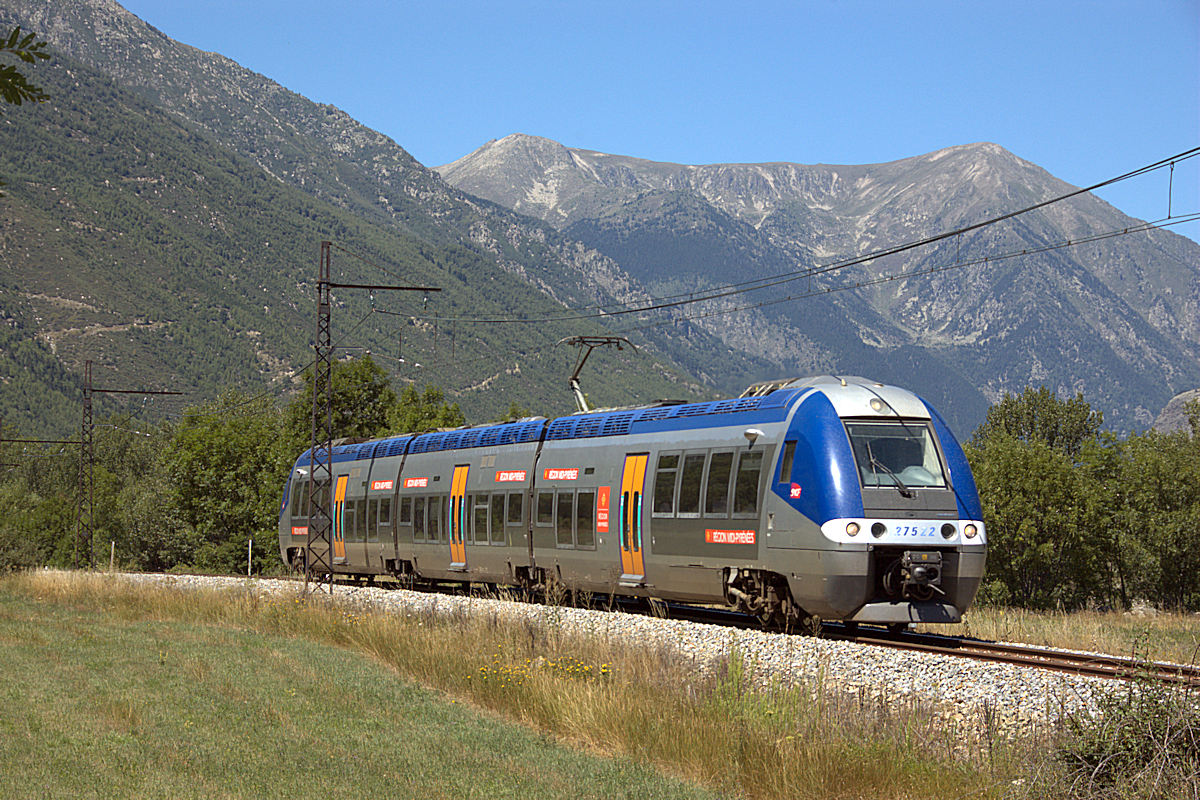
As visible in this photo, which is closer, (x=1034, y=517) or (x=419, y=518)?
(x=419, y=518)

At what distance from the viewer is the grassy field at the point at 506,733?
10.1 metres

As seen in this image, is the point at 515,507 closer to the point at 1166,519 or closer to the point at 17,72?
the point at 17,72

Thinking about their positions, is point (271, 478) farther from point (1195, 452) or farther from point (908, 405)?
point (908, 405)

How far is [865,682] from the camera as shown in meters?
14.2

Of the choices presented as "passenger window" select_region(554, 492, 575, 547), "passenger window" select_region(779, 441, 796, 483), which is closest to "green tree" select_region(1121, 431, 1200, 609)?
"passenger window" select_region(554, 492, 575, 547)

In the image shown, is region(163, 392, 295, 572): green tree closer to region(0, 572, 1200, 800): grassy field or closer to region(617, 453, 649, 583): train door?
region(617, 453, 649, 583): train door

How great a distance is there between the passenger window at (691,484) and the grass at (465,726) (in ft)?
9.59

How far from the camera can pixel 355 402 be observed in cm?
8612

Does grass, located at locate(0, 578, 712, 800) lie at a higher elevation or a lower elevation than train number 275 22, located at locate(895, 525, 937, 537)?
lower

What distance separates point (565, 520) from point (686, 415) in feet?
14.3

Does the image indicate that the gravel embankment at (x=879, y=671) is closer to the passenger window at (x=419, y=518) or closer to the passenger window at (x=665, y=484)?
the passenger window at (x=665, y=484)

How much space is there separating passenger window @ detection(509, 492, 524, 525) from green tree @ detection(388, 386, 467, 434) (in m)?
53.3

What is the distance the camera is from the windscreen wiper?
17.8 m

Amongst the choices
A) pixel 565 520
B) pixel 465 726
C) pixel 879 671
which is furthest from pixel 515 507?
pixel 879 671
